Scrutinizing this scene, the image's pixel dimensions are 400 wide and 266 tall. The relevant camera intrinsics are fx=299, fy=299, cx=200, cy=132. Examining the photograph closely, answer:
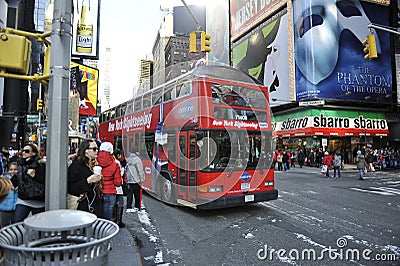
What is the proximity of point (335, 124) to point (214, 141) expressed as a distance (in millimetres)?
23070

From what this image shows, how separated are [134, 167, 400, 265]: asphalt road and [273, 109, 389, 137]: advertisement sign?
17653 mm

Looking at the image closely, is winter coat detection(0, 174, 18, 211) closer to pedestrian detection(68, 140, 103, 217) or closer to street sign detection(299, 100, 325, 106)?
pedestrian detection(68, 140, 103, 217)

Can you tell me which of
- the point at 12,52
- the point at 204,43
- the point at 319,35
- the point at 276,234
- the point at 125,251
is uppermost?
the point at 319,35

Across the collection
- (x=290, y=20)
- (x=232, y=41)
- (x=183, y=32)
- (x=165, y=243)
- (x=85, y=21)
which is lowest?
(x=165, y=243)

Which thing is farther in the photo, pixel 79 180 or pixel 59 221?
pixel 79 180

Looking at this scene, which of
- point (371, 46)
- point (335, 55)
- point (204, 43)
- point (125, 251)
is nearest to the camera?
point (125, 251)

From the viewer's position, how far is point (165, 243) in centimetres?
611

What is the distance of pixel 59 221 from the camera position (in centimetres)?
Answer: 213

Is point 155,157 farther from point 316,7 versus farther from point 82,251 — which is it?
point 316,7

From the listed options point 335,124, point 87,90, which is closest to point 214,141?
point 87,90

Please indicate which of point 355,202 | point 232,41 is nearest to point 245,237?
point 355,202

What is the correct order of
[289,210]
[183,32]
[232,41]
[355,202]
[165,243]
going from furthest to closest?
[183,32], [232,41], [355,202], [289,210], [165,243]

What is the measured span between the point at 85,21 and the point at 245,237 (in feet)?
39.9

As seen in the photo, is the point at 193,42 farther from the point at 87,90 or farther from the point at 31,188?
the point at 87,90
